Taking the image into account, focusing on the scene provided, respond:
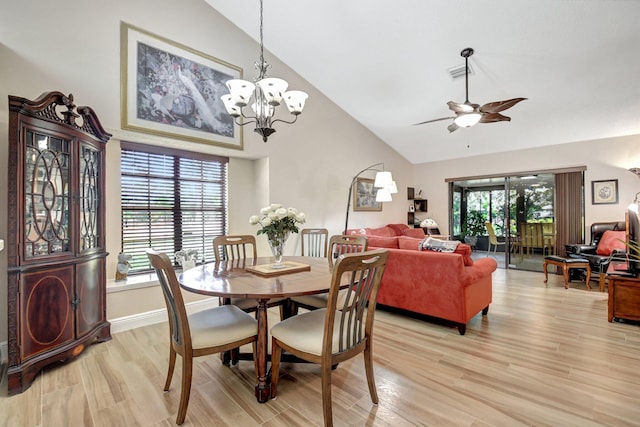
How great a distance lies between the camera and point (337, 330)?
5.93 feet

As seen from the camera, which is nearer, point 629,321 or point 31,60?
point 31,60

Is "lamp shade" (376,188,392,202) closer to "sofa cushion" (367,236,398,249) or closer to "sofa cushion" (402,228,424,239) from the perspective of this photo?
"sofa cushion" (402,228,424,239)

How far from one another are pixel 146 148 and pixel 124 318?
1943mm

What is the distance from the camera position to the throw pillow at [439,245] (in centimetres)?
307

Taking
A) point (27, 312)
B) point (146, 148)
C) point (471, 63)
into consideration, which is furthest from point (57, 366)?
point (471, 63)

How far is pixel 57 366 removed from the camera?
240 centimetres

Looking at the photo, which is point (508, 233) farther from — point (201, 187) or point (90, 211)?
point (90, 211)

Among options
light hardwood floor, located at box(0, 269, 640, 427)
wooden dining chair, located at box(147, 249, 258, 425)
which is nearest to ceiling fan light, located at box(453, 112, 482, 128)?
light hardwood floor, located at box(0, 269, 640, 427)

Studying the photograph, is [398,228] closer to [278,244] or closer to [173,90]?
[278,244]

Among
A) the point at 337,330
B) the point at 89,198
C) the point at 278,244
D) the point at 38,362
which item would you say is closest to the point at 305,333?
the point at 337,330

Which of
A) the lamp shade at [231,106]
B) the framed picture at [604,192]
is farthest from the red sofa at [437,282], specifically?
the framed picture at [604,192]

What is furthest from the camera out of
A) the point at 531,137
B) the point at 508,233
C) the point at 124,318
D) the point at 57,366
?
the point at 508,233

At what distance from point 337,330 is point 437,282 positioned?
1663mm

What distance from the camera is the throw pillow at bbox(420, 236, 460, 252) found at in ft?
10.1
